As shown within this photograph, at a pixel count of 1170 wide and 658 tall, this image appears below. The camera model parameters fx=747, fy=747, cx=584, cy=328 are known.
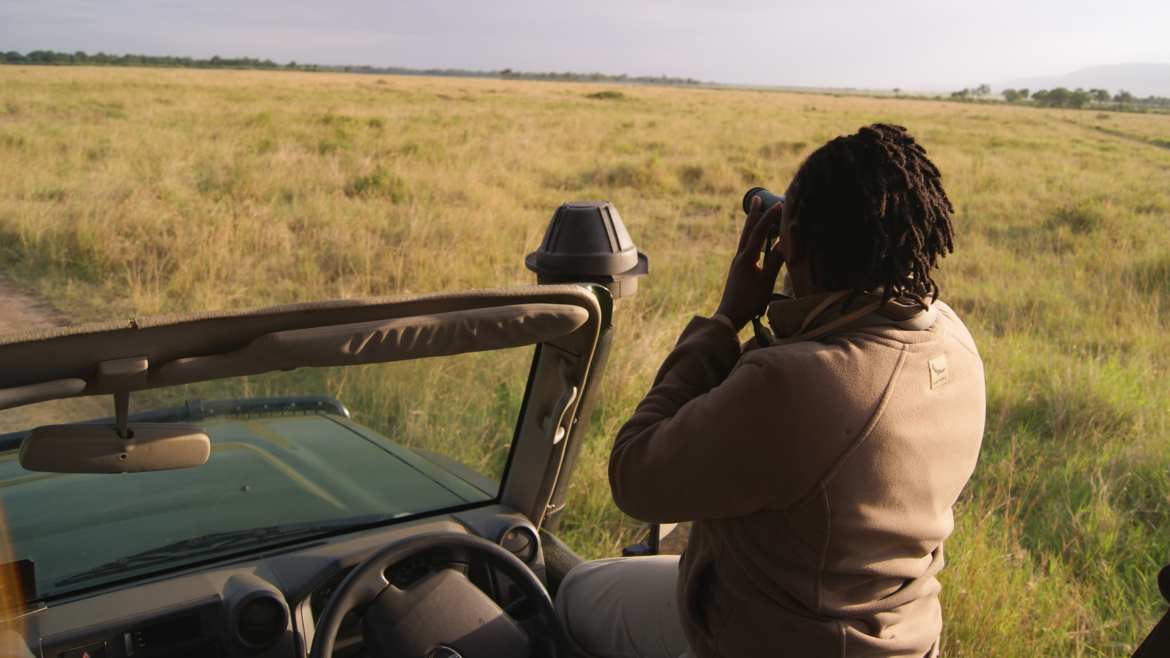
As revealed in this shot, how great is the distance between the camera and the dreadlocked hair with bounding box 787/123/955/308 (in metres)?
1.17

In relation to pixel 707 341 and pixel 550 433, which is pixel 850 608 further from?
pixel 550 433

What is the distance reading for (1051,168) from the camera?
1564 cm

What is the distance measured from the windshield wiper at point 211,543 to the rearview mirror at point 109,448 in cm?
46

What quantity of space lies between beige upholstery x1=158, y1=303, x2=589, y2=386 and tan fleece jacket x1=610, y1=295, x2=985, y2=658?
28 centimetres

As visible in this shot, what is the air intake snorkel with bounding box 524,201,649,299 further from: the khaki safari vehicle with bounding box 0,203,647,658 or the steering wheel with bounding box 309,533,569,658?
the steering wheel with bounding box 309,533,569,658

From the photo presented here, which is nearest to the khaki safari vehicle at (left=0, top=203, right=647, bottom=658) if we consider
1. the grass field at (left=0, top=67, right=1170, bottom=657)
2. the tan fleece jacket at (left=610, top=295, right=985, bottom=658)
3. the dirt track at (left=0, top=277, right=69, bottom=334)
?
the tan fleece jacket at (left=610, top=295, right=985, bottom=658)

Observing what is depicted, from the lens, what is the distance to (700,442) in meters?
1.14

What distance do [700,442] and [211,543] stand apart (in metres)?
1.08

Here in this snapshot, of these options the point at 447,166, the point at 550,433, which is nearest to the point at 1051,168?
the point at 447,166

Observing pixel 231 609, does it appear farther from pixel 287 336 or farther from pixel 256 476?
pixel 287 336

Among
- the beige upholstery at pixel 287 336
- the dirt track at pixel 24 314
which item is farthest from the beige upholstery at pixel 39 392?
the dirt track at pixel 24 314

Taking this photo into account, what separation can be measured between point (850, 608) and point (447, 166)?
37.2 feet

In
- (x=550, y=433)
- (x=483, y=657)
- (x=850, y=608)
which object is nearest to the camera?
(x=850, y=608)

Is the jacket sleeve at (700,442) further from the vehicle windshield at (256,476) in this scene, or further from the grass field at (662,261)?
the grass field at (662,261)
